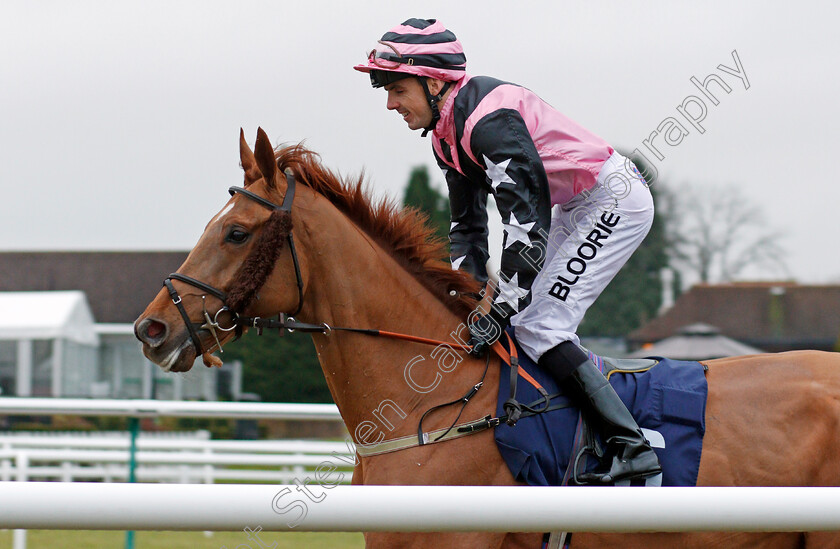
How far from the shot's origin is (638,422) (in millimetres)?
2477

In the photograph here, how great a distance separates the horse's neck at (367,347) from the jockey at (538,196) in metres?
0.18

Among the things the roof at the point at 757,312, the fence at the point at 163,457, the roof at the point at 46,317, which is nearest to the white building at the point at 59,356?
the roof at the point at 46,317

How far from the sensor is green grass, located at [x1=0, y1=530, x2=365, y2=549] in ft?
17.4

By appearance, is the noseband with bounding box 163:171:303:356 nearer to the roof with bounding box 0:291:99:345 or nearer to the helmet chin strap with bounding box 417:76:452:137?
the helmet chin strap with bounding box 417:76:452:137

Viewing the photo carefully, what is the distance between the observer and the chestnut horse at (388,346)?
235 centimetres

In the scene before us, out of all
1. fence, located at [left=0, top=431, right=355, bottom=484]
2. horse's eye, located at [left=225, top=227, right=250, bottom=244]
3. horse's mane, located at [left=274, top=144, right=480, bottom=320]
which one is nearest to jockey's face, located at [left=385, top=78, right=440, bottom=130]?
horse's mane, located at [left=274, top=144, right=480, bottom=320]

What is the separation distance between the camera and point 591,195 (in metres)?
2.70

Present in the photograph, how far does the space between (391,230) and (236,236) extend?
1.67 feet

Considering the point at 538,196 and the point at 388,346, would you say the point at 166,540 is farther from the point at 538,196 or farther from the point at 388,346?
the point at 538,196

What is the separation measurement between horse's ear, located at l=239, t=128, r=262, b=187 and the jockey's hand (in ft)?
2.66

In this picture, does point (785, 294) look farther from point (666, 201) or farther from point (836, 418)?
point (836, 418)

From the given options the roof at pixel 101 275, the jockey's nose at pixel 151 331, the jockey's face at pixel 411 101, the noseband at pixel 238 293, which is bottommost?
the roof at pixel 101 275

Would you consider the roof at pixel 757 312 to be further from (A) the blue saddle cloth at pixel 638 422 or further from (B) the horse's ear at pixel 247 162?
(B) the horse's ear at pixel 247 162

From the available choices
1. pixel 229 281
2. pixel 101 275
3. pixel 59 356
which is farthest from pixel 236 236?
pixel 101 275
